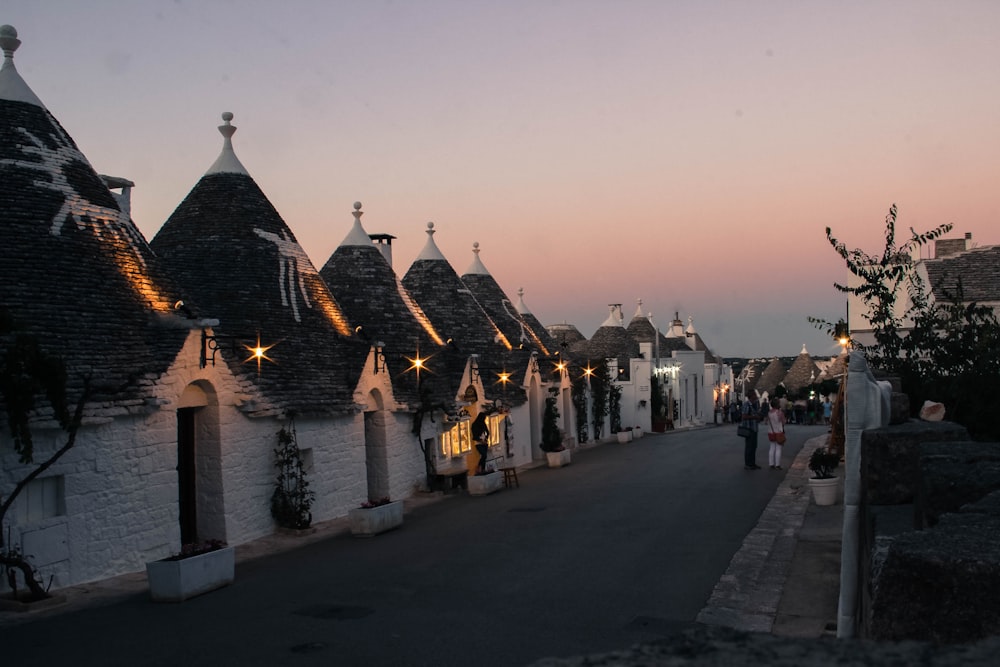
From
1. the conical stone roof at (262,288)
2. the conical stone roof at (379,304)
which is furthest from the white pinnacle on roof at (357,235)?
the conical stone roof at (262,288)

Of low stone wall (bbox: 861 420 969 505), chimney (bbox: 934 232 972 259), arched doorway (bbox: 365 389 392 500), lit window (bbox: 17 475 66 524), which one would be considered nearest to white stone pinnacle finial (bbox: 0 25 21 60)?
lit window (bbox: 17 475 66 524)

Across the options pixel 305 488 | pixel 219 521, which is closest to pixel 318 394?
pixel 305 488

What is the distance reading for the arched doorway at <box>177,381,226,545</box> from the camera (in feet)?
46.5

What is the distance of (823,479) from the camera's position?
15664 mm

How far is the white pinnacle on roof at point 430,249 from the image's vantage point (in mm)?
28331

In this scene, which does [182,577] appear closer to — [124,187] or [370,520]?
[370,520]

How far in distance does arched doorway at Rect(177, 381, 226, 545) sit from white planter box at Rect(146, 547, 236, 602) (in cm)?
330

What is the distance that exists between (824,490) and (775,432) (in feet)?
20.9

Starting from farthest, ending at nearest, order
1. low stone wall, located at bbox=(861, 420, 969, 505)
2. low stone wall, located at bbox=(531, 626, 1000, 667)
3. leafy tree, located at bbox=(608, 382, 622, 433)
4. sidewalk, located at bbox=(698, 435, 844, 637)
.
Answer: leafy tree, located at bbox=(608, 382, 622, 433) → sidewalk, located at bbox=(698, 435, 844, 637) → low stone wall, located at bbox=(861, 420, 969, 505) → low stone wall, located at bbox=(531, 626, 1000, 667)

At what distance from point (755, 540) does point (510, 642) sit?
5901 millimetres

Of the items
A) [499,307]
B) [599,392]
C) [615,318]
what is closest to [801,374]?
[615,318]

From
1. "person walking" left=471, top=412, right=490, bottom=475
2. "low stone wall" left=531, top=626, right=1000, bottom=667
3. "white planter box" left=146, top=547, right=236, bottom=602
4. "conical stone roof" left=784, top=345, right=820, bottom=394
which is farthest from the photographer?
"conical stone roof" left=784, top=345, right=820, bottom=394

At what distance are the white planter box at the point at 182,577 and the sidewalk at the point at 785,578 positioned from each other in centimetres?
569

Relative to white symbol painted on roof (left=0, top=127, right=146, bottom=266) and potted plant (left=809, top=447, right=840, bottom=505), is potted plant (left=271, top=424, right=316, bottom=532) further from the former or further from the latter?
potted plant (left=809, top=447, right=840, bottom=505)
